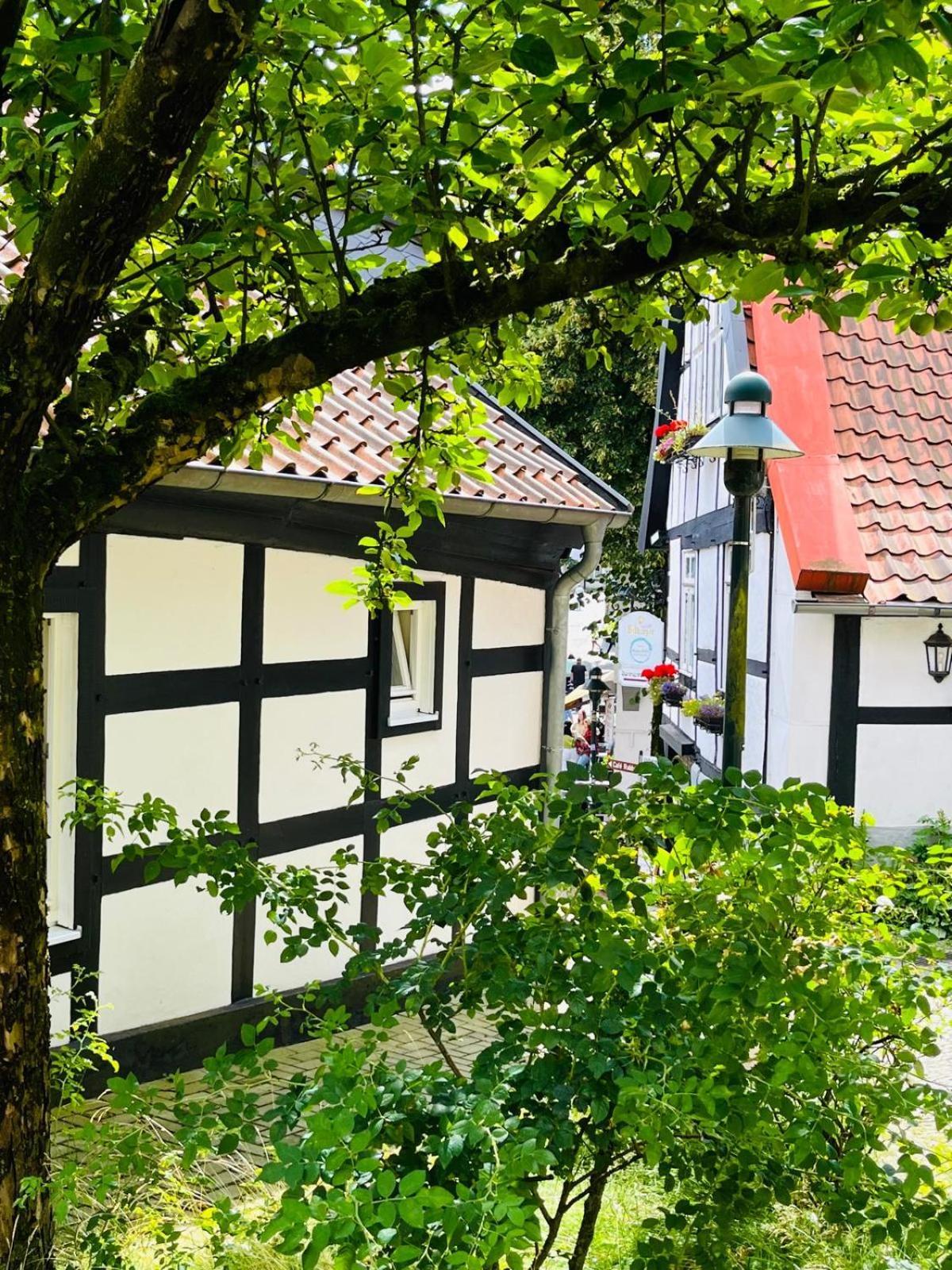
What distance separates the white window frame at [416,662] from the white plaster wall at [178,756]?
1.48 meters

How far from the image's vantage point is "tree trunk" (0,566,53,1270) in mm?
2463

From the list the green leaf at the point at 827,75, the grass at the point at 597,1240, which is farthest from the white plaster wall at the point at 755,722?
the green leaf at the point at 827,75

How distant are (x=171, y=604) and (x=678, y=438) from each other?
885cm

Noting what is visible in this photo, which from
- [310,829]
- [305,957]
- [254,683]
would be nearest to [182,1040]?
[305,957]

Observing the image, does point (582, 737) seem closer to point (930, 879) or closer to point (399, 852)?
point (399, 852)

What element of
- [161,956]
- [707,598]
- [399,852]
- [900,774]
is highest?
[707,598]

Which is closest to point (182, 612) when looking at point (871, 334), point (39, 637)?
point (39, 637)

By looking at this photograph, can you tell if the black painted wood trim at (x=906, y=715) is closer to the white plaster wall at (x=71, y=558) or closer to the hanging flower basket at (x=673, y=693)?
the hanging flower basket at (x=673, y=693)

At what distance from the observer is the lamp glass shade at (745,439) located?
583 cm

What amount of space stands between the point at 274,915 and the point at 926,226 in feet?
6.50

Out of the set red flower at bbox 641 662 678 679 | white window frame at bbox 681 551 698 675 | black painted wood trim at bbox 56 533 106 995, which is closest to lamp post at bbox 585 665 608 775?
white window frame at bbox 681 551 698 675

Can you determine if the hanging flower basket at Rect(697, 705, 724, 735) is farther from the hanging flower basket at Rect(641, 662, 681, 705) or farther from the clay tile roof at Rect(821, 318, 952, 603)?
the clay tile roof at Rect(821, 318, 952, 603)

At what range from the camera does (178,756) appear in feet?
20.9

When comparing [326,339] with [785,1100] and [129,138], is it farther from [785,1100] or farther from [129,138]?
[785,1100]
